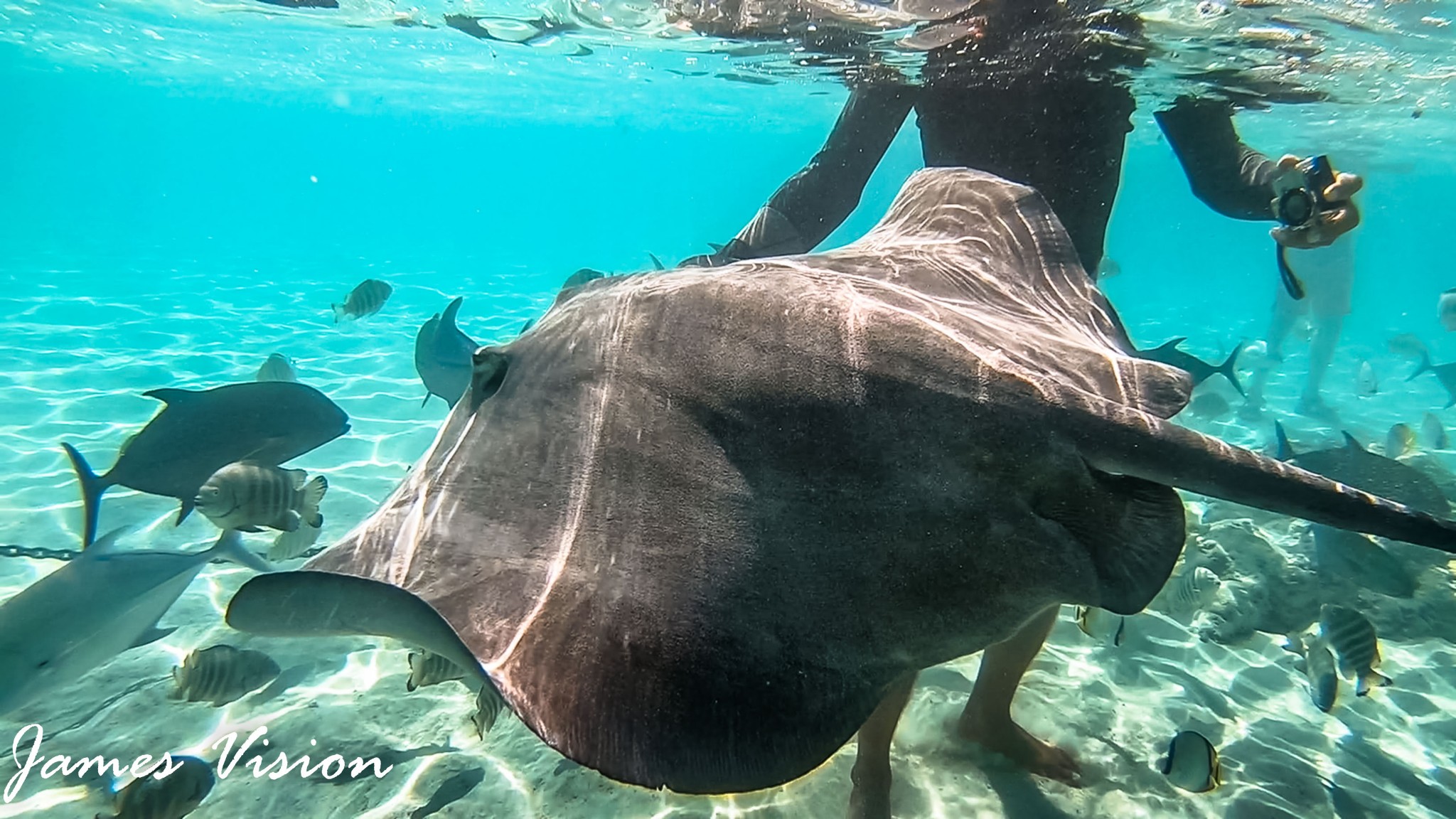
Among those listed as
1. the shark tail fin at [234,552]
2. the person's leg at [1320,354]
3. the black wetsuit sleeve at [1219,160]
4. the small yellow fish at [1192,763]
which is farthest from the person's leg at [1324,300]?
the shark tail fin at [234,552]

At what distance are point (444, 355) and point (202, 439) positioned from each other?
2.38 metres

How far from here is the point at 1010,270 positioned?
311cm

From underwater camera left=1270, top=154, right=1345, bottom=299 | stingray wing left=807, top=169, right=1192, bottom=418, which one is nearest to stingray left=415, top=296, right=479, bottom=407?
stingray wing left=807, top=169, right=1192, bottom=418

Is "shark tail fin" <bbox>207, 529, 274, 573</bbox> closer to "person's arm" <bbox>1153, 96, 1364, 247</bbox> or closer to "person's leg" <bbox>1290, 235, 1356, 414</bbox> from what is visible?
"person's arm" <bbox>1153, 96, 1364, 247</bbox>

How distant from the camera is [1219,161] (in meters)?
5.02

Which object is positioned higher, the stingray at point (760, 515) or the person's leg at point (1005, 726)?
the stingray at point (760, 515)

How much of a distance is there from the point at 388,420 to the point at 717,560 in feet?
36.5

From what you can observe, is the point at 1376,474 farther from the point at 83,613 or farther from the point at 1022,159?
the point at 83,613

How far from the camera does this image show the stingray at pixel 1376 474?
6625 millimetres

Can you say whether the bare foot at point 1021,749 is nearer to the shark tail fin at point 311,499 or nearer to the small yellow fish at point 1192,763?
the small yellow fish at point 1192,763

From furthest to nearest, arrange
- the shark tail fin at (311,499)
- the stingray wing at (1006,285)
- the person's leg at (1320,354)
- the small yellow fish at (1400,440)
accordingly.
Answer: the person's leg at (1320,354) < the small yellow fish at (1400,440) < the shark tail fin at (311,499) < the stingray wing at (1006,285)

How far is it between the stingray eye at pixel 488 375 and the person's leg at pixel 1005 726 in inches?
110

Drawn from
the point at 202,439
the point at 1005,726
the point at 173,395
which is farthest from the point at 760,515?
the point at 173,395

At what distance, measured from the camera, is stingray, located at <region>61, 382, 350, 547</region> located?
5207 mm
